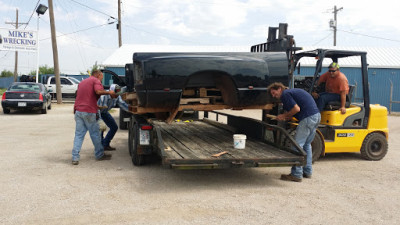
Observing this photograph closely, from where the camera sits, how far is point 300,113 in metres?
5.91

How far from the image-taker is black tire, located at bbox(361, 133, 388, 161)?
7.51 metres

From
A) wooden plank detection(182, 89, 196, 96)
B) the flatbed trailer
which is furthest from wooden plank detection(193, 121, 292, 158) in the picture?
wooden plank detection(182, 89, 196, 96)

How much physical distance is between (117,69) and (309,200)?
74.7ft

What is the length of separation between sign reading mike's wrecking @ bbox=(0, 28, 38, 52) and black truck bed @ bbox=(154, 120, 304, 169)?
21.2 m

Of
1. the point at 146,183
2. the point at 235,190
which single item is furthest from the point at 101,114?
the point at 235,190

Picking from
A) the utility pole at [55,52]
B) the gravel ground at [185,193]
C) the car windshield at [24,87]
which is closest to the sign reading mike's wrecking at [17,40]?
the utility pole at [55,52]

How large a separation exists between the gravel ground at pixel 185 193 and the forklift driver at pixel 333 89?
4.03 ft

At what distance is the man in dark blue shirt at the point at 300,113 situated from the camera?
5.70 m

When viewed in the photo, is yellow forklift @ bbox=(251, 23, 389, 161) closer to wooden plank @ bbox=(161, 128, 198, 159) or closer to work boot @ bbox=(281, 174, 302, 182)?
work boot @ bbox=(281, 174, 302, 182)

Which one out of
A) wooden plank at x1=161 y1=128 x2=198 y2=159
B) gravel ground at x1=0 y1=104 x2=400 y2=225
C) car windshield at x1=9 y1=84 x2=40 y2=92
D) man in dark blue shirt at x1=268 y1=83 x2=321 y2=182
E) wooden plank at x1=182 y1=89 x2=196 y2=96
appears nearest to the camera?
gravel ground at x1=0 y1=104 x2=400 y2=225

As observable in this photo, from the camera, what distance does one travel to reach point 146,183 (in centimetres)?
550

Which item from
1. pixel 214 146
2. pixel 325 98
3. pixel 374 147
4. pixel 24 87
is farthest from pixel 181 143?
pixel 24 87

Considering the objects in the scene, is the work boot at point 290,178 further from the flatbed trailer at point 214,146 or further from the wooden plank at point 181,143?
the wooden plank at point 181,143

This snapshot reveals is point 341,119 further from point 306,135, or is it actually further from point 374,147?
point 306,135
